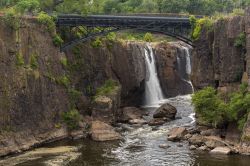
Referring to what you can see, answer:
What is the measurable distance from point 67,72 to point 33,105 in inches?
436

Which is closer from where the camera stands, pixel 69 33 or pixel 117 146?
pixel 117 146

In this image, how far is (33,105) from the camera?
52.8 meters

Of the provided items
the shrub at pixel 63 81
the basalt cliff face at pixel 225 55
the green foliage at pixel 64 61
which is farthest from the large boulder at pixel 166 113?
the green foliage at pixel 64 61

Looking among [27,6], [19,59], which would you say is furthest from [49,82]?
[27,6]

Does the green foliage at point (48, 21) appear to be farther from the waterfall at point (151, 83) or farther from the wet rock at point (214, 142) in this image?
the waterfall at point (151, 83)

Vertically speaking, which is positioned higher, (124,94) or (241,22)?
(241,22)

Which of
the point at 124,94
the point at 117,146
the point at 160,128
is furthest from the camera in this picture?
the point at 124,94

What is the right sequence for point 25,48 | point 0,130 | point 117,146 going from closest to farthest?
point 0,130, point 117,146, point 25,48

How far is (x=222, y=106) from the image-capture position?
5147 cm

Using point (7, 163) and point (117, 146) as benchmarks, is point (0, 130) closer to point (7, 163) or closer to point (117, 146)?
point (7, 163)

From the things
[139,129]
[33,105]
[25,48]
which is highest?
[25,48]

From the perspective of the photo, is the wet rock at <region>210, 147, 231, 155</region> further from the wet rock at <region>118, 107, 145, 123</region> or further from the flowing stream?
the wet rock at <region>118, 107, 145, 123</region>

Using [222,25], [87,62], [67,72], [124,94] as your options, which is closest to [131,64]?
[124,94]

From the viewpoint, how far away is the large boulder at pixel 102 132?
5450 cm
